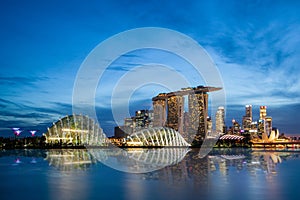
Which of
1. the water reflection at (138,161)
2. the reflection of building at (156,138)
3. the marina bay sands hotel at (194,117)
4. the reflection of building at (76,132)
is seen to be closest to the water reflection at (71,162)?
the water reflection at (138,161)

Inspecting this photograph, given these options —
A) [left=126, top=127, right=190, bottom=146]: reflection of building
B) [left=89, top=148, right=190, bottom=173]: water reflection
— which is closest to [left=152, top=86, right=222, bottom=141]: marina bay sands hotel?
[left=126, top=127, right=190, bottom=146]: reflection of building

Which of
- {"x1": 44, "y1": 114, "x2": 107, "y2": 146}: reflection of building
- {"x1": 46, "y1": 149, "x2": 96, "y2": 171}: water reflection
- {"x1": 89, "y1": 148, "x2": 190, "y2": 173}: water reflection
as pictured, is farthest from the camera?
{"x1": 44, "y1": 114, "x2": 107, "y2": 146}: reflection of building

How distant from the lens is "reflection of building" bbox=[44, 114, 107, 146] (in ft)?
330

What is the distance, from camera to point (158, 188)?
14547 millimetres

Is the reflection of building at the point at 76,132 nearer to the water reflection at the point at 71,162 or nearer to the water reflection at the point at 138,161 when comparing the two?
the water reflection at the point at 138,161

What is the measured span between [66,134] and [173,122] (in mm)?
99879

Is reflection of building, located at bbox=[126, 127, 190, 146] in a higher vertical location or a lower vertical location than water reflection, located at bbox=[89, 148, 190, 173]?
higher

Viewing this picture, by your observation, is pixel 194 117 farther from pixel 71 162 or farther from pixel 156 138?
pixel 71 162

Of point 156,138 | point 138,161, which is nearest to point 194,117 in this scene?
point 156,138

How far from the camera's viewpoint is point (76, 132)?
10175cm

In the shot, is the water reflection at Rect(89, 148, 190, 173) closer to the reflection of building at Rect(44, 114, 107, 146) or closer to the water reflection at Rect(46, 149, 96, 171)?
the water reflection at Rect(46, 149, 96, 171)

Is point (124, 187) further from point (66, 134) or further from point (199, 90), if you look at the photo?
point (199, 90)

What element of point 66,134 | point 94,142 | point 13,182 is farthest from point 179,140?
point 13,182

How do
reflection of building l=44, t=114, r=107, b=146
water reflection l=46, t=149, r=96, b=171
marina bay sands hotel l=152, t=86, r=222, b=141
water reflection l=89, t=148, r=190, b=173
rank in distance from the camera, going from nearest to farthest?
water reflection l=89, t=148, r=190, b=173 → water reflection l=46, t=149, r=96, b=171 → reflection of building l=44, t=114, r=107, b=146 → marina bay sands hotel l=152, t=86, r=222, b=141
